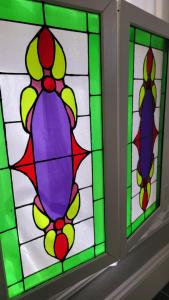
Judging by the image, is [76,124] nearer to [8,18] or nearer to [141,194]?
[8,18]

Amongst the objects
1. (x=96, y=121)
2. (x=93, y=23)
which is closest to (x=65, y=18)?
(x=93, y=23)

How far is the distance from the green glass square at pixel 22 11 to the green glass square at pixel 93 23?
0.19 m

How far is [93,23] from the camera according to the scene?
887mm

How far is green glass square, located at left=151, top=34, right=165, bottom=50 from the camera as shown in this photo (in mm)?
1206

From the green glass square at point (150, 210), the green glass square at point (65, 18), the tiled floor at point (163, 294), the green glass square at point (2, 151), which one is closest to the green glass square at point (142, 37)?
the green glass square at point (65, 18)

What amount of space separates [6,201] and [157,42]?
3.43 feet

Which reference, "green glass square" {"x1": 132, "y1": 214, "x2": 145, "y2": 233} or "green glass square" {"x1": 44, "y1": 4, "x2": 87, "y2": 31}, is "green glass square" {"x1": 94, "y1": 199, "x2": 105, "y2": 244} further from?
"green glass square" {"x1": 44, "y1": 4, "x2": 87, "y2": 31}

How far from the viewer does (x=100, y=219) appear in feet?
3.58

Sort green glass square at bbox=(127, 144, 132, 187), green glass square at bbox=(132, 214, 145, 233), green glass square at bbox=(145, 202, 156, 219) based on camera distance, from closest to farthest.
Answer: green glass square at bbox=(127, 144, 132, 187) → green glass square at bbox=(132, 214, 145, 233) → green glass square at bbox=(145, 202, 156, 219)

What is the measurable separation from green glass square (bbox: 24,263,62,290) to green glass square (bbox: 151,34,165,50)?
111cm

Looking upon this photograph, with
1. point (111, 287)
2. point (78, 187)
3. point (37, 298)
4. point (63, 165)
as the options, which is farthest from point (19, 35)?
point (111, 287)

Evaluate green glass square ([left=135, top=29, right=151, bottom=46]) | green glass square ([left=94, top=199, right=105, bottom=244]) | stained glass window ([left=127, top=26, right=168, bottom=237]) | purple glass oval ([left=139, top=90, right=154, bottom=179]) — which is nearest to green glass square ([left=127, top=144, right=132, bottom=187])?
stained glass window ([left=127, top=26, right=168, bottom=237])

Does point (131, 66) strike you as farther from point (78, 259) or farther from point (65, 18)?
point (78, 259)

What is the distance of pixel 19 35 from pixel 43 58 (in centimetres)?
10
